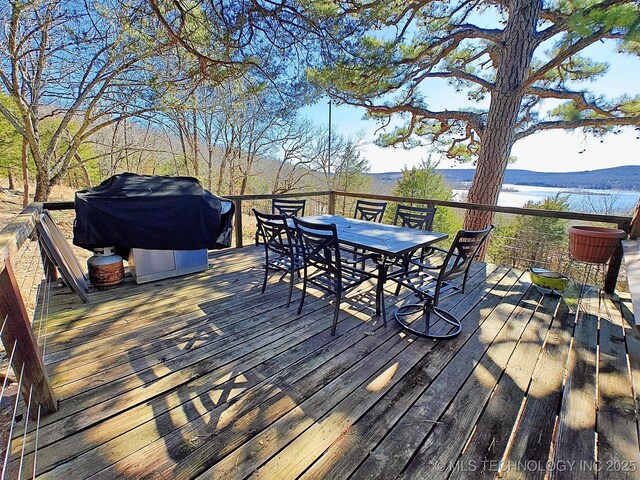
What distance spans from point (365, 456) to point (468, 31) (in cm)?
577

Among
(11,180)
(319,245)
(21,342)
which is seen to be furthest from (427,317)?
(11,180)

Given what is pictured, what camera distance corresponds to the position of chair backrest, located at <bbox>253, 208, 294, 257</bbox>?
2.58m

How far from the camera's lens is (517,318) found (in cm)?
265

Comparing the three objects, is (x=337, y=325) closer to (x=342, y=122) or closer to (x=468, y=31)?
(x=468, y=31)

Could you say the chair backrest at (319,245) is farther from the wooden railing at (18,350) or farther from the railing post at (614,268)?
the railing post at (614,268)

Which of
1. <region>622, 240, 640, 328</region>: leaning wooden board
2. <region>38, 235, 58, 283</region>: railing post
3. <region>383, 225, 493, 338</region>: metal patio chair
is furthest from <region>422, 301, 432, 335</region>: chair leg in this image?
<region>38, 235, 58, 283</region>: railing post

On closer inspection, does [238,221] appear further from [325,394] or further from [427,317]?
[325,394]

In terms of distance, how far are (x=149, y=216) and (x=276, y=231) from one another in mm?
1269

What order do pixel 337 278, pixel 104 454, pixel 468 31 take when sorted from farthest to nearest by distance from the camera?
pixel 468 31 < pixel 337 278 < pixel 104 454

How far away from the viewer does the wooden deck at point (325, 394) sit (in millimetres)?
1281

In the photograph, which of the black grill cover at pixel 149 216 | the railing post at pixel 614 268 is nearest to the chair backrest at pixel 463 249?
the railing post at pixel 614 268

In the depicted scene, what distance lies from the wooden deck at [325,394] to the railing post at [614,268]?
21.5 inches

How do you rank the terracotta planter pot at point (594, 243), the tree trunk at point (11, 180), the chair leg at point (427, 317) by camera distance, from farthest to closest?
the tree trunk at point (11, 180)
the terracotta planter pot at point (594, 243)
the chair leg at point (427, 317)

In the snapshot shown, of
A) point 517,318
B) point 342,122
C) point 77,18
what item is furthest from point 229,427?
point 342,122
